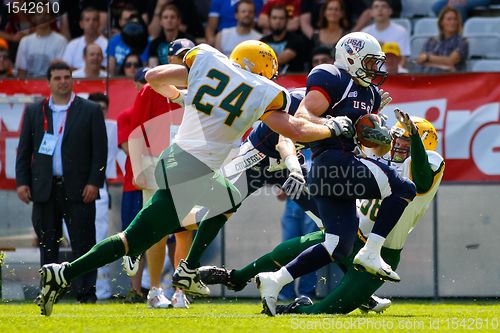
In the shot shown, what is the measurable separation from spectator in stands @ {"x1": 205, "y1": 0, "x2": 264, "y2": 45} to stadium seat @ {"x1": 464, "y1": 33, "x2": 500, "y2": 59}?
8.16 ft

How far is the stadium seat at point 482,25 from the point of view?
12391 mm

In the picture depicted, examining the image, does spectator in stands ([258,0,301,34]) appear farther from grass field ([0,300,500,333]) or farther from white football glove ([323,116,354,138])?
white football glove ([323,116,354,138])

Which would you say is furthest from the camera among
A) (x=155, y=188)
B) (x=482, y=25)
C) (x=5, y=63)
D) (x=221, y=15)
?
(x=221, y=15)

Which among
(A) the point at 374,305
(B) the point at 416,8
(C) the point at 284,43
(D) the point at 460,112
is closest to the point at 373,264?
(A) the point at 374,305

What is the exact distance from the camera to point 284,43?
11.9 meters

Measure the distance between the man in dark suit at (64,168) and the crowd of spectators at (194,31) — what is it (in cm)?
145

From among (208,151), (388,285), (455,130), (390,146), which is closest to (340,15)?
(455,130)

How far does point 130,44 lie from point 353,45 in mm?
4893

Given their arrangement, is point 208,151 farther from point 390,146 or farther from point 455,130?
point 455,130

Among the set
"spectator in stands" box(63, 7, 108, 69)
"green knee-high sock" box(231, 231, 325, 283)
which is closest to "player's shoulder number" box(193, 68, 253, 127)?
"green knee-high sock" box(231, 231, 325, 283)

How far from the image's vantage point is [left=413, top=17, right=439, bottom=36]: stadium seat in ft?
41.0

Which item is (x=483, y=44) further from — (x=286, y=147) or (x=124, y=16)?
(x=286, y=147)

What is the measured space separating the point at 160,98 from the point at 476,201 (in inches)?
127

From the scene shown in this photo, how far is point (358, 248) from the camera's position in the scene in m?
8.05
